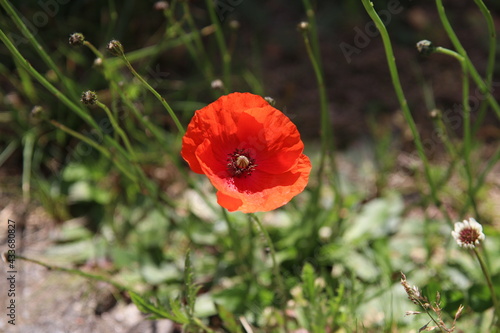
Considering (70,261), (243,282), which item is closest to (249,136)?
(243,282)

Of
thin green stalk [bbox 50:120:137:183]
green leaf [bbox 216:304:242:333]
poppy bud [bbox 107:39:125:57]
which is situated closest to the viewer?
poppy bud [bbox 107:39:125:57]

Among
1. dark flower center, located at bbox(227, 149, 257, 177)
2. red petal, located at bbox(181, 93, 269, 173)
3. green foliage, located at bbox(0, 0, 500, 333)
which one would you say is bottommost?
green foliage, located at bbox(0, 0, 500, 333)

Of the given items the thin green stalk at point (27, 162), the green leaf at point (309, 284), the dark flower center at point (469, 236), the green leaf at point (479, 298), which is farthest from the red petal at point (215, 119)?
the thin green stalk at point (27, 162)

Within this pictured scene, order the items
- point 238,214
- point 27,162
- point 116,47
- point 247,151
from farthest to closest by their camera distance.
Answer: point 27,162, point 238,214, point 247,151, point 116,47

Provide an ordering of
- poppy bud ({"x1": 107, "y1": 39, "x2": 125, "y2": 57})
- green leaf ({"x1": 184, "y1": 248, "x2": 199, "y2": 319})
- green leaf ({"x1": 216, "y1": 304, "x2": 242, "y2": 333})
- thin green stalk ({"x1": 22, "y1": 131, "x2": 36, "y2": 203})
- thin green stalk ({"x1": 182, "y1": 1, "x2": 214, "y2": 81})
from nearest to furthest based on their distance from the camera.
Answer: poppy bud ({"x1": 107, "y1": 39, "x2": 125, "y2": 57}) < green leaf ({"x1": 184, "y1": 248, "x2": 199, "y2": 319}) < green leaf ({"x1": 216, "y1": 304, "x2": 242, "y2": 333}) < thin green stalk ({"x1": 182, "y1": 1, "x2": 214, "y2": 81}) < thin green stalk ({"x1": 22, "y1": 131, "x2": 36, "y2": 203})

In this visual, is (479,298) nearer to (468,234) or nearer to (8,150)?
(468,234)

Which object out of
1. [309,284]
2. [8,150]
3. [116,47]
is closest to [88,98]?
[116,47]

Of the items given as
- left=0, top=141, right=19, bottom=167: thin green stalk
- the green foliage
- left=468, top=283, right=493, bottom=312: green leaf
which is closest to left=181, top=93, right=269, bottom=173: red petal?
the green foliage

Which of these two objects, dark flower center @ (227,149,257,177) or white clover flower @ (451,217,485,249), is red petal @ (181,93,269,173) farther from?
white clover flower @ (451,217,485,249)

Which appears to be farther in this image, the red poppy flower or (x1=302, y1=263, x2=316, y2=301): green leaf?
(x1=302, y1=263, x2=316, y2=301): green leaf
